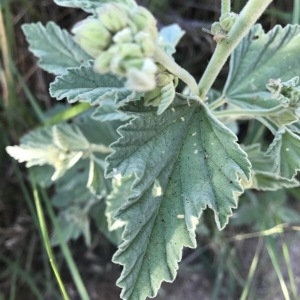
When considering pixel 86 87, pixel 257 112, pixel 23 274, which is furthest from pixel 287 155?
pixel 23 274

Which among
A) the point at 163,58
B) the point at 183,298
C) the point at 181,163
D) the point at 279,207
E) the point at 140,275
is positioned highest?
the point at 163,58

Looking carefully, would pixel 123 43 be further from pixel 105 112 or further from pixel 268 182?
pixel 268 182

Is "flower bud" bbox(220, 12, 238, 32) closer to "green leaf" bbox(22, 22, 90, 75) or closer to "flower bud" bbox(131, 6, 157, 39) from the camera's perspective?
"flower bud" bbox(131, 6, 157, 39)

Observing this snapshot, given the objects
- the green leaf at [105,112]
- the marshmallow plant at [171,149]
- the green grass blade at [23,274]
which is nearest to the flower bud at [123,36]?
the marshmallow plant at [171,149]

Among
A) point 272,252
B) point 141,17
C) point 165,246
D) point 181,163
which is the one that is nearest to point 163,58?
point 141,17

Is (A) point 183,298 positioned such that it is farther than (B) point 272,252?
Yes

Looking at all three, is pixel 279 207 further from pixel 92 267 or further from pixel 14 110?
pixel 14 110
